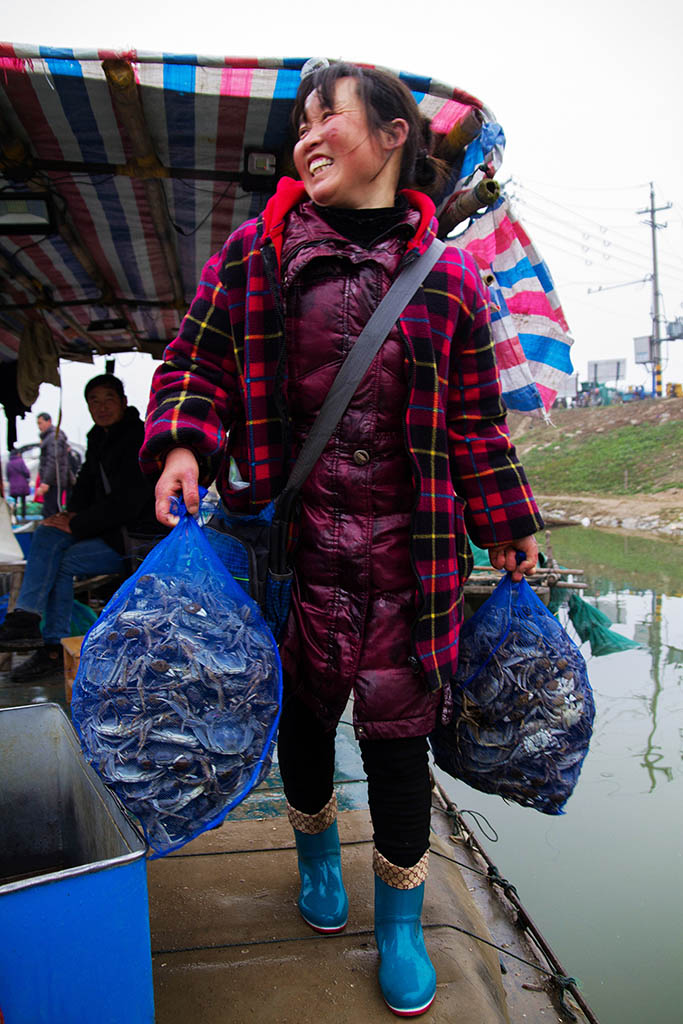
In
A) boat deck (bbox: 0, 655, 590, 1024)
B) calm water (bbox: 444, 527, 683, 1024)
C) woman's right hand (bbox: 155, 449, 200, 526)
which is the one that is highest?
woman's right hand (bbox: 155, 449, 200, 526)

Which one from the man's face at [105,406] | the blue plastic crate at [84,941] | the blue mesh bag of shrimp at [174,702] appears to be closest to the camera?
the blue plastic crate at [84,941]

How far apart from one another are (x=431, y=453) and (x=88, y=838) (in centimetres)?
93

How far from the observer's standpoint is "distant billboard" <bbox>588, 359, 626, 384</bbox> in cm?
3412

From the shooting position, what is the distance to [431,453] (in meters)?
1.26

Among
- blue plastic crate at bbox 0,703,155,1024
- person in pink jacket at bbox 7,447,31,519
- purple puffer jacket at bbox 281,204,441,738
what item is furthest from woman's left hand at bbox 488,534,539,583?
person in pink jacket at bbox 7,447,31,519

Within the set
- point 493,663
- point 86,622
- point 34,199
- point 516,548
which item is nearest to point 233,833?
point 493,663

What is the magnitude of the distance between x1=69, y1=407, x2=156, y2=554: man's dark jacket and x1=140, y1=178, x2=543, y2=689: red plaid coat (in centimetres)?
196

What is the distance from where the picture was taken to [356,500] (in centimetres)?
125

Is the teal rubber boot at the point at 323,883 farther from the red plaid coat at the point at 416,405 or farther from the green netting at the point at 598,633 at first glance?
the green netting at the point at 598,633

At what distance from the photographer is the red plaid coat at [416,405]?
1251mm

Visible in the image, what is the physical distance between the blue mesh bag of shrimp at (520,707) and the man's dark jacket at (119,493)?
2.08 meters

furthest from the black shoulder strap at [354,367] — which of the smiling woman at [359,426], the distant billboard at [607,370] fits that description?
the distant billboard at [607,370]

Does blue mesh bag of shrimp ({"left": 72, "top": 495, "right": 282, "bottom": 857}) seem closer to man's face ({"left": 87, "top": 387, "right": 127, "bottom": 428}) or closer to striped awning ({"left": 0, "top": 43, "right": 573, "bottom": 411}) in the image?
striped awning ({"left": 0, "top": 43, "right": 573, "bottom": 411})

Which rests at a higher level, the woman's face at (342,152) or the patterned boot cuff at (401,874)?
the woman's face at (342,152)
